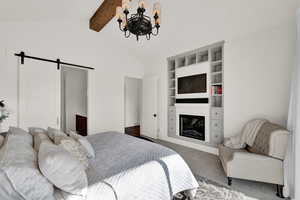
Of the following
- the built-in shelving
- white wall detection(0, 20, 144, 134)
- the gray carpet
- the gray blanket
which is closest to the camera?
the gray blanket

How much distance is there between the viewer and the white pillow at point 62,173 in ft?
3.12

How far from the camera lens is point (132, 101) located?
5965mm

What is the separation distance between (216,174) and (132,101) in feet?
13.9

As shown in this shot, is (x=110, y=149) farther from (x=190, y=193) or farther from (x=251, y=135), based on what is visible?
(x=251, y=135)

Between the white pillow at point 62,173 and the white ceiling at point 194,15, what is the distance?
9.17 ft

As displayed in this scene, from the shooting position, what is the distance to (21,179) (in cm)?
87

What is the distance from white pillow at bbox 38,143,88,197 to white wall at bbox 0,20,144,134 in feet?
8.73

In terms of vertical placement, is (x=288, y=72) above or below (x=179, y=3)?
below

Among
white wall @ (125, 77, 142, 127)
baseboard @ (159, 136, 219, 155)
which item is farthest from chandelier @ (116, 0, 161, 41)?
white wall @ (125, 77, 142, 127)

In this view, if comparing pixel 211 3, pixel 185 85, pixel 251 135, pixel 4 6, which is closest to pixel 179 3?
pixel 211 3

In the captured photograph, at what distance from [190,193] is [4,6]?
3925 mm

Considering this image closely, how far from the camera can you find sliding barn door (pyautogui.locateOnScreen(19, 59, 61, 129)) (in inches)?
Result: 113

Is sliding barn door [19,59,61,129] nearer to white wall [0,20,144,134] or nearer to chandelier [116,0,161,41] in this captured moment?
white wall [0,20,144,134]

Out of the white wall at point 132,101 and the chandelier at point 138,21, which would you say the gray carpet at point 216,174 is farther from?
the white wall at point 132,101
